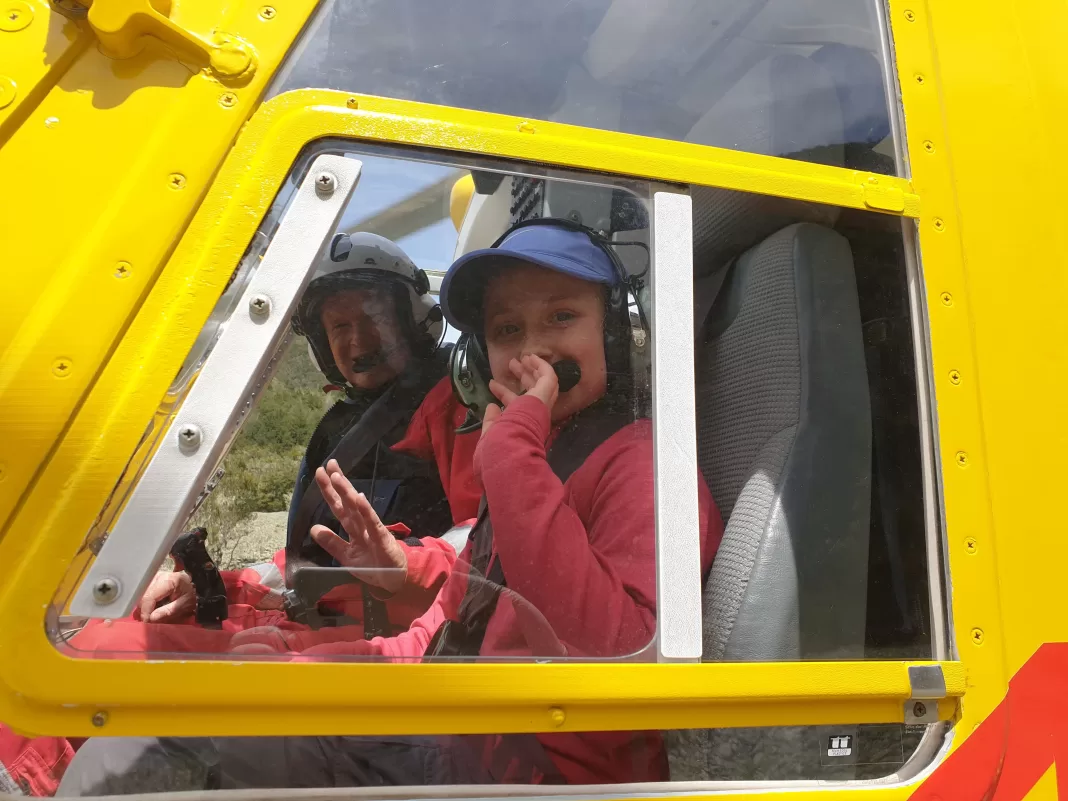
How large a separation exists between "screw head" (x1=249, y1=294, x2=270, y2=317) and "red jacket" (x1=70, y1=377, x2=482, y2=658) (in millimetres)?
245

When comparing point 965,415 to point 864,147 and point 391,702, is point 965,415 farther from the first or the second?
point 391,702

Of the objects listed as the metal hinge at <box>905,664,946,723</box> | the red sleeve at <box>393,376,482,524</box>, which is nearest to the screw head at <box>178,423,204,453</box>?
the red sleeve at <box>393,376,482,524</box>

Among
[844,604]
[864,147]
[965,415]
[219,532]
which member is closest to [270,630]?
[219,532]

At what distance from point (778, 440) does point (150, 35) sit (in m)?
1.05

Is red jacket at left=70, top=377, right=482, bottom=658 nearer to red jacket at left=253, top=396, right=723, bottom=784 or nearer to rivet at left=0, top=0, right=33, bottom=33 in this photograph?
red jacket at left=253, top=396, right=723, bottom=784

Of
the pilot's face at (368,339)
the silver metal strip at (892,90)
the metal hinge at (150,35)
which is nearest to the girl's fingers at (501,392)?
the pilot's face at (368,339)

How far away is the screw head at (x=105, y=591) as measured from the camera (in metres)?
0.90

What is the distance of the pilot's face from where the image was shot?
3.57 feet

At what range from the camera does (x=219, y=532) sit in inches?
40.4

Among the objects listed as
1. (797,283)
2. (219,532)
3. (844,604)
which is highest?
(797,283)

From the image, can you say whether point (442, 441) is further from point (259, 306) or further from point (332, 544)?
point (259, 306)

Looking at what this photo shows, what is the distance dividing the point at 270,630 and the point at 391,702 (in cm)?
19

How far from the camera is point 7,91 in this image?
0.99 metres

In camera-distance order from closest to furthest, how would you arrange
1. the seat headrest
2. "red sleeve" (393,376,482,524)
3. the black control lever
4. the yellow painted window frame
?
the yellow painted window frame, the black control lever, "red sleeve" (393,376,482,524), the seat headrest
